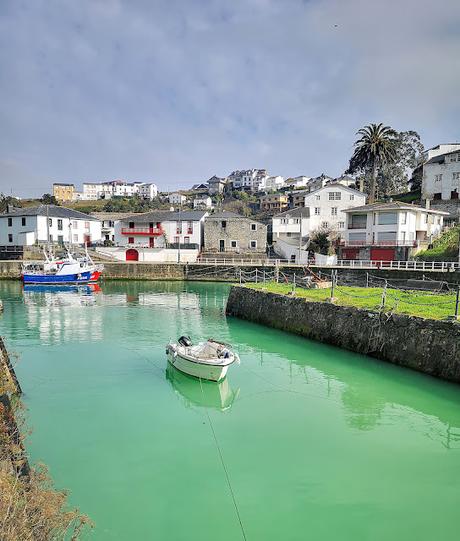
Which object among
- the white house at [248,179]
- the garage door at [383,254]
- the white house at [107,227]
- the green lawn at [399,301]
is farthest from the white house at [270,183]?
the green lawn at [399,301]

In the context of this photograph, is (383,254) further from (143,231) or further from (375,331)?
(143,231)

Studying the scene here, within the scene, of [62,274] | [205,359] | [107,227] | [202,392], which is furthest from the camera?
[107,227]

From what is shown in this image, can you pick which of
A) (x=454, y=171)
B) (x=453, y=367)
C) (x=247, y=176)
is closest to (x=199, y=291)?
(x=453, y=367)

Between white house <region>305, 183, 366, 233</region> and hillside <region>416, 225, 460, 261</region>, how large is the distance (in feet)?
50.1

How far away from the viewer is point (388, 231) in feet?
170

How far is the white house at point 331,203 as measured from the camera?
211 feet

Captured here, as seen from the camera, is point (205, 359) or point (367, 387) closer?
point (205, 359)

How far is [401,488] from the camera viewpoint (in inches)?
384

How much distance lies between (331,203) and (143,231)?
31.0 m

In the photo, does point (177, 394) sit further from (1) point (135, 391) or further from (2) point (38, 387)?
(2) point (38, 387)

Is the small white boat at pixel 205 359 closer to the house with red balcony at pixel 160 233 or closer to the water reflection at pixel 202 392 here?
the water reflection at pixel 202 392

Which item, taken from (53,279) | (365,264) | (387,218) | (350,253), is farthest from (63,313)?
(387,218)

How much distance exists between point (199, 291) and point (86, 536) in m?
38.8

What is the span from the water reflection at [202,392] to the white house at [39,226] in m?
53.3
